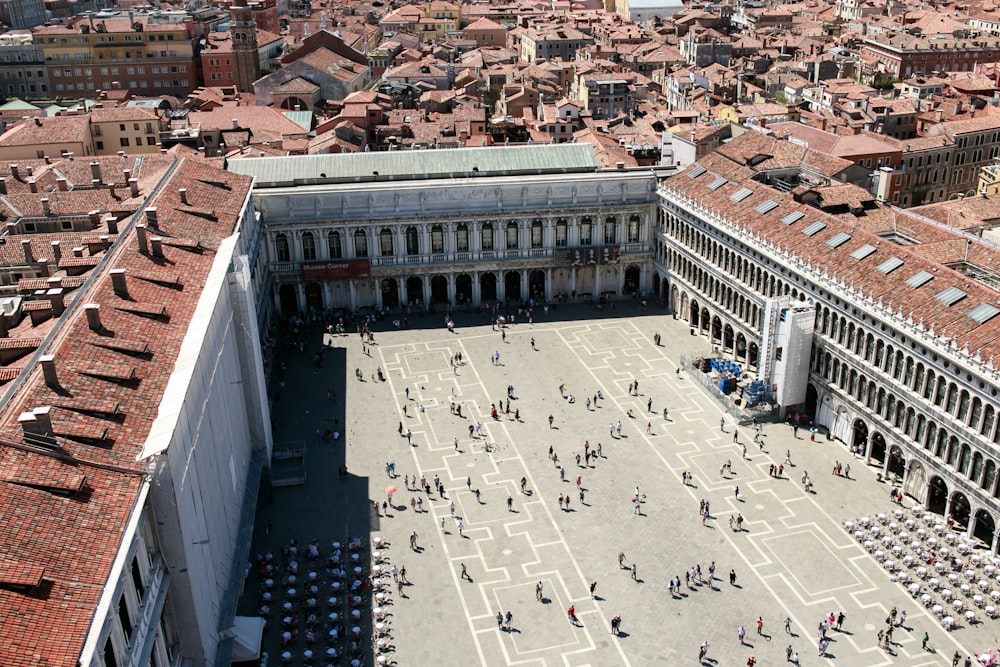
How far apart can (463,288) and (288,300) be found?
16.8m

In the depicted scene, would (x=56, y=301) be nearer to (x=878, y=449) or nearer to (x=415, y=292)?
(x=415, y=292)

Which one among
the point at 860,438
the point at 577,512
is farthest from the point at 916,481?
the point at 577,512

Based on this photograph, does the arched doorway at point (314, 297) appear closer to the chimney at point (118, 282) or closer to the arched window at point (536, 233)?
the arched window at point (536, 233)

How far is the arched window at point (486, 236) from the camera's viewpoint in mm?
92650

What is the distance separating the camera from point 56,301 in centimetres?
5119

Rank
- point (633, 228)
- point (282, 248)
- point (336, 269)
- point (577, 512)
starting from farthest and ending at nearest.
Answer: point (633, 228), point (336, 269), point (282, 248), point (577, 512)

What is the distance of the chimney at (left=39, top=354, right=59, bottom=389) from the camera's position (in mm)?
40172

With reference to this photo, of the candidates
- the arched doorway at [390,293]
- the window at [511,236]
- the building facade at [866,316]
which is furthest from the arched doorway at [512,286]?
the building facade at [866,316]

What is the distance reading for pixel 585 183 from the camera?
3617 inches

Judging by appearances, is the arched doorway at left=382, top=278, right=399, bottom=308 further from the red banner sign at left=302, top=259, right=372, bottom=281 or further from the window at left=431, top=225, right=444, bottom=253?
the window at left=431, top=225, right=444, bottom=253

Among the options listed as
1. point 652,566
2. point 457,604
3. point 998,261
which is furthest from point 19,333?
point 998,261

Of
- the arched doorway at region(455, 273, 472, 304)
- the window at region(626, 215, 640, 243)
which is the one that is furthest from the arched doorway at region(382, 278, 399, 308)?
the window at region(626, 215, 640, 243)

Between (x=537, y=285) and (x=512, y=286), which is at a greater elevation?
(x=512, y=286)

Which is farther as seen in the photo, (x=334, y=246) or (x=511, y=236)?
(x=511, y=236)
